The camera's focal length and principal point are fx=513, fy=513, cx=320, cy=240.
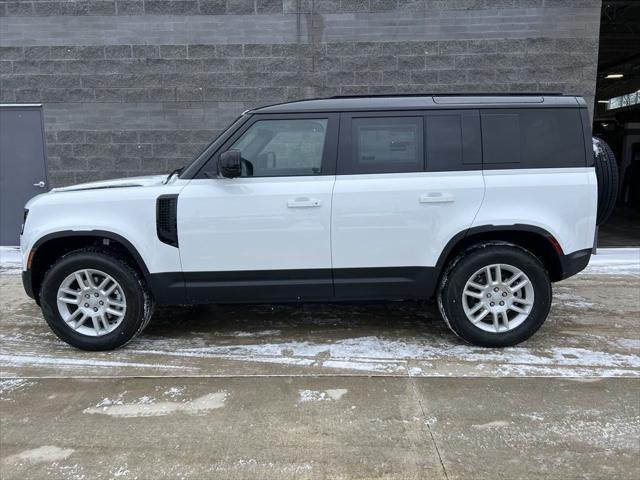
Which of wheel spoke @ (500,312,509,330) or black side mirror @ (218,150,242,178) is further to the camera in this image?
wheel spoke @ (500,312,509,330)

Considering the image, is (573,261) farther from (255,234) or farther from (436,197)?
(255,234)

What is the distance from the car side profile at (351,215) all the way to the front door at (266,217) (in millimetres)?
11

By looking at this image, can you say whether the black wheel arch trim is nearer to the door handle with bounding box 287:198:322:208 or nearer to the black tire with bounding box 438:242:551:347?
the black tire with bounding box 438:242:551:347

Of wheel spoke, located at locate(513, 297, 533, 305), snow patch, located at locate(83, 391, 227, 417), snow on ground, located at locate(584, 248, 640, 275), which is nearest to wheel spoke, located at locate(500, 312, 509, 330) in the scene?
wheel spoke, located at locate(513, 297, 533, 305)

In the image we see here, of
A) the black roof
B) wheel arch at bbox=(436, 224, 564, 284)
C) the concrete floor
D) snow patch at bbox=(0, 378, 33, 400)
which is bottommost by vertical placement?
the concrete floor

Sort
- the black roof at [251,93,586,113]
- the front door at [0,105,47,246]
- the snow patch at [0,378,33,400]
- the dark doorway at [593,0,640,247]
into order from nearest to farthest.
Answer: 1. the snow patch at [0,378,33,400]
2. the black roof at [251,93,586,113]
3. the front door at [0,105,47,246]
4. the dark doorway at [593,0,640,247]

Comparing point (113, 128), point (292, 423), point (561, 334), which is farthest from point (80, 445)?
point (113, 128)

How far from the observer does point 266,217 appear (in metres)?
4.02

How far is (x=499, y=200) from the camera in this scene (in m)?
4.05

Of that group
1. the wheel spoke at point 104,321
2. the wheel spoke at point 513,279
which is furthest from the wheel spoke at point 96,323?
the wheel spoke at point 513,279

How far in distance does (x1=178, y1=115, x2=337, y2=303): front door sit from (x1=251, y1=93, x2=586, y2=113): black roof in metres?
0.09

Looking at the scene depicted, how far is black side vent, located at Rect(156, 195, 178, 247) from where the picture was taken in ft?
13.2

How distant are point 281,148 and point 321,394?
6.28ft

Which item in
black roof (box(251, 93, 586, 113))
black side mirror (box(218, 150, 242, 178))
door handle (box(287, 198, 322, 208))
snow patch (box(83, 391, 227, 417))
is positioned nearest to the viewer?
snow patch (box(83, 391, 227, 417))
